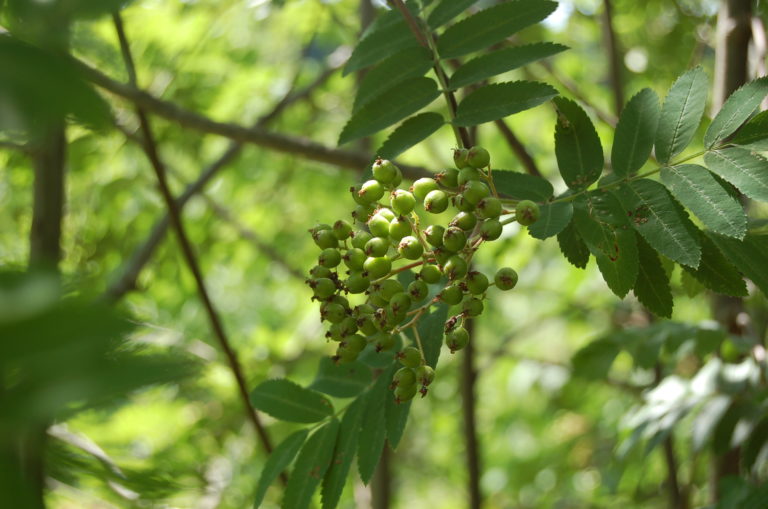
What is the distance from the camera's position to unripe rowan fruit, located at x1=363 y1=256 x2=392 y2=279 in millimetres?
1036

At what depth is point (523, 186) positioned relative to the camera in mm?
1118

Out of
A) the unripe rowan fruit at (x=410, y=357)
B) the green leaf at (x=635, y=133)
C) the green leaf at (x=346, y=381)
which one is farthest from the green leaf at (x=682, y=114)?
the green leaf at (x=346, y=381)

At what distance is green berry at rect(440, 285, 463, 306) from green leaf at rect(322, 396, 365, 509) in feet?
0.90

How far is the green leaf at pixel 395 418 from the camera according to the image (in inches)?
41.1

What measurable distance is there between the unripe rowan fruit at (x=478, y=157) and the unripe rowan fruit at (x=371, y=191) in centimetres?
13

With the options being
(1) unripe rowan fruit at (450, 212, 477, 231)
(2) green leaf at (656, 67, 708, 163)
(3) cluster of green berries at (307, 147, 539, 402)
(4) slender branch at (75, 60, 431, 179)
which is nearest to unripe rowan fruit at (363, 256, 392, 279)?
(3) cluster of green berries at (307, 147, 539, 402)

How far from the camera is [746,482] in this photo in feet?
4.86

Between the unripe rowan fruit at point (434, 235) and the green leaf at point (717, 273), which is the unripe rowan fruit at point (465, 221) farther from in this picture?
the green leaf at point (717, 273)

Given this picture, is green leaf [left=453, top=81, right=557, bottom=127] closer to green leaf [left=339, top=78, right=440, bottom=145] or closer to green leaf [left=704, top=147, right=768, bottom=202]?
green leaf [left=339, top=78, right=440, bottom=145]

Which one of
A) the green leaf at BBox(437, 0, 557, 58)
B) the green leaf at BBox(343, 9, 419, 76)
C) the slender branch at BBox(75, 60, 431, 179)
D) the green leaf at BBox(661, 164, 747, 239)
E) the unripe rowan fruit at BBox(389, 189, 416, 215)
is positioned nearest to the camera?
the green leaf at BBox(661, 164, 747, 239)

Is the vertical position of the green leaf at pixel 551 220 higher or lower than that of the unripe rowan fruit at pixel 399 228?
lower

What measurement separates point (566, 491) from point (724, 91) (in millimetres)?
2117

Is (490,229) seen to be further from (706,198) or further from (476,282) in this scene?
(706,198)

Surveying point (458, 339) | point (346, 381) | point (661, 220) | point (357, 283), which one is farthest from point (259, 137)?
point (661, 220)
